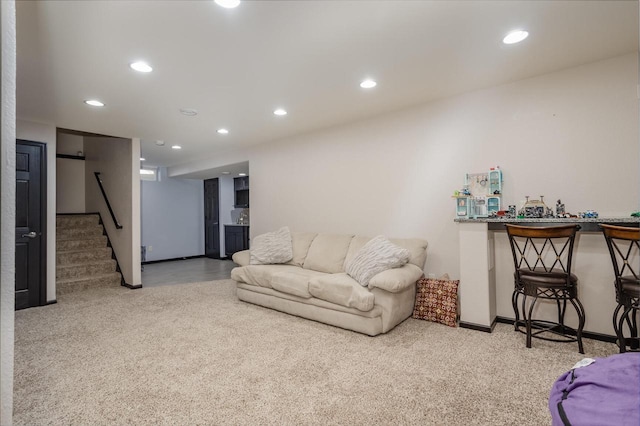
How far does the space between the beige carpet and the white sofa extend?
13 cm

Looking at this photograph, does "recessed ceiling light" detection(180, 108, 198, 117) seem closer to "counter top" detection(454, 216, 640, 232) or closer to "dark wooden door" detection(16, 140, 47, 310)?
"dark wooden door" detection(16, 140, 47, 310)

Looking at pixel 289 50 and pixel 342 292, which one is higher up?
pixel 289 50

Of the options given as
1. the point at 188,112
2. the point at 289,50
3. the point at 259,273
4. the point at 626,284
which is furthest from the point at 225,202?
the point at 626,284

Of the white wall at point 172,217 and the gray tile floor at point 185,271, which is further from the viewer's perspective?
the white wall at point 172,217

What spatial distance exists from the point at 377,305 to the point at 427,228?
1256 millimetres

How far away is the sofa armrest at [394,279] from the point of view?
2873 mm

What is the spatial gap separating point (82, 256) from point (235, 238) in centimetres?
309

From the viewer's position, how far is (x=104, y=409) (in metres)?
1.92

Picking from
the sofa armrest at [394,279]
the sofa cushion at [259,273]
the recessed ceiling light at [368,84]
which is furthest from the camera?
the sofa cushion at [259,273]

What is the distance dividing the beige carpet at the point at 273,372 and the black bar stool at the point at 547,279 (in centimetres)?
20

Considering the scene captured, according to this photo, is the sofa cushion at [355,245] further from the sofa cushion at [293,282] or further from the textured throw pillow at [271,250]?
the textured throw pillow at [271,250]

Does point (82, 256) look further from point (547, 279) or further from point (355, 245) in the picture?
point (547, 279)

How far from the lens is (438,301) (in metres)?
3.31

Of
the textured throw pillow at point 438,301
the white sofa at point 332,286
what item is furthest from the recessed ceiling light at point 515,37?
the textured throw pillow at point 438,301
